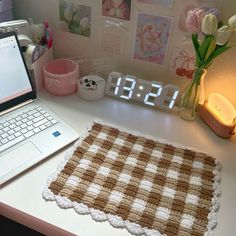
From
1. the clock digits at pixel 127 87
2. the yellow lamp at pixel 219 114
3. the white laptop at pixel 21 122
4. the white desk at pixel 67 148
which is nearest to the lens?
the white desk at pixel 67 148

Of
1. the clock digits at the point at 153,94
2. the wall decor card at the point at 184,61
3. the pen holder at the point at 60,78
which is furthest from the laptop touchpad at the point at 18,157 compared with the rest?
the wall decor card at the point at 184,61

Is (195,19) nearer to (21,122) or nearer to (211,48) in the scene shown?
(211,48)

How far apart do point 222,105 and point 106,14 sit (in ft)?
1.56

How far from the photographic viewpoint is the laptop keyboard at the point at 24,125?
0.89m

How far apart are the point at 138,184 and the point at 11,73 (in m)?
0.50

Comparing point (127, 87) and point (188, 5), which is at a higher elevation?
point (188, 5)

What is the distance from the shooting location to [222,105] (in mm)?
1012

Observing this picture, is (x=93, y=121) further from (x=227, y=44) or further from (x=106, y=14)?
(x=227, y=44)

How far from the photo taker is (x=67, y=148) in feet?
3.00

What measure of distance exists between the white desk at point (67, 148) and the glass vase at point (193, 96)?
3 cm

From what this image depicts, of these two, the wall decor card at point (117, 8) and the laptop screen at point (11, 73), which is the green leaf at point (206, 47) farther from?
the laptop screen at point (11, 73)

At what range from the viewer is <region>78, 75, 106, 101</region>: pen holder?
1.10 meters

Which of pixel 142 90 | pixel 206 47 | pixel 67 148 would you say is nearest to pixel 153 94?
pixel 142 90

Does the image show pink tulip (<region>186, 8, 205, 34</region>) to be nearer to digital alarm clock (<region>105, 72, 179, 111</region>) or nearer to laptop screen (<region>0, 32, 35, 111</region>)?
digital alarm clock (<region>105, 72, 179, 111</region>)
